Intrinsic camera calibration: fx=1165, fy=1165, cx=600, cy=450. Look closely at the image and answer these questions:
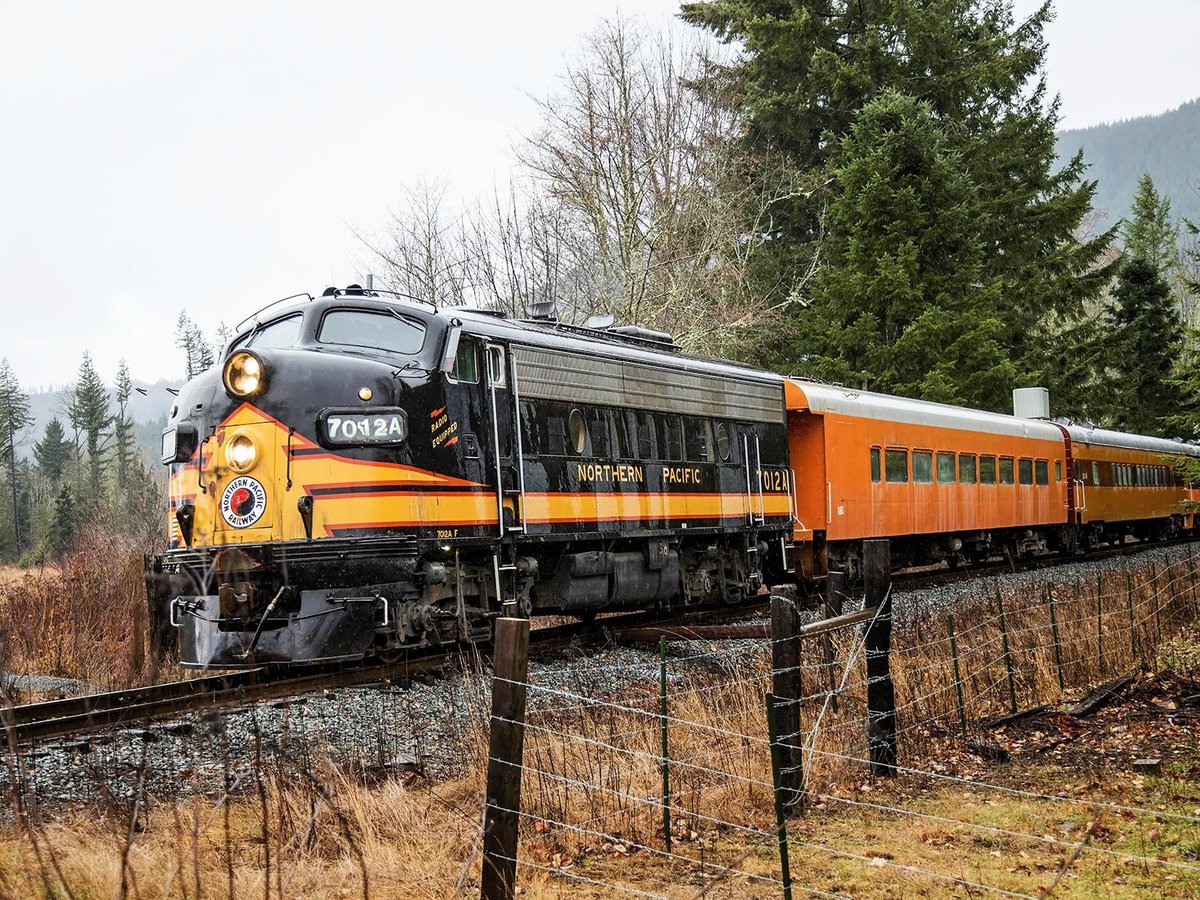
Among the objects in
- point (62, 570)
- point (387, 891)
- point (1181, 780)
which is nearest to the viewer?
point (387, 891)

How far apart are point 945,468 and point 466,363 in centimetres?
1358

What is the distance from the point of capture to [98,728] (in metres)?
8.58

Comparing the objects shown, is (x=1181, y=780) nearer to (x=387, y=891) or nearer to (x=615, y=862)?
(x=615, y=862)

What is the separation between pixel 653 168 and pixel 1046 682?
21233 millimetres

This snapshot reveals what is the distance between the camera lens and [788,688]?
23.8 feet

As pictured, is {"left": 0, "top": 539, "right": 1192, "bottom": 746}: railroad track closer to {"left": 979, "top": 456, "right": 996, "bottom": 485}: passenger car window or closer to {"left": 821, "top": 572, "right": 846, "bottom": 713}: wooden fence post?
{"left": 821, "top": 572, "right": 846, "bottom": 713}: wooden fence post

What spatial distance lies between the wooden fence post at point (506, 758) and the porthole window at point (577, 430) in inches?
306

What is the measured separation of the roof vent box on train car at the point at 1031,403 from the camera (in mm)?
29312

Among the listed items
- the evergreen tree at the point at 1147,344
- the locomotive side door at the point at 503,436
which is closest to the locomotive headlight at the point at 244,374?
the locomotive side door at the point at 503,436

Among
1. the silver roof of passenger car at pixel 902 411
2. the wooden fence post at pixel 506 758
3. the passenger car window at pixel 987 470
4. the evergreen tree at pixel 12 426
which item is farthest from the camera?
the evergreen tree at pixel 12 426

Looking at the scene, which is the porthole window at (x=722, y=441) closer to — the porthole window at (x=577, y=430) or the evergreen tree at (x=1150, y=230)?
the porthole window at (x=577, y=430)

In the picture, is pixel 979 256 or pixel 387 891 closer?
pixel 387 891

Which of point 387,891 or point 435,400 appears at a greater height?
point 435,400

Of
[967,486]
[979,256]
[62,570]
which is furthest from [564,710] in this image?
[979,256]
